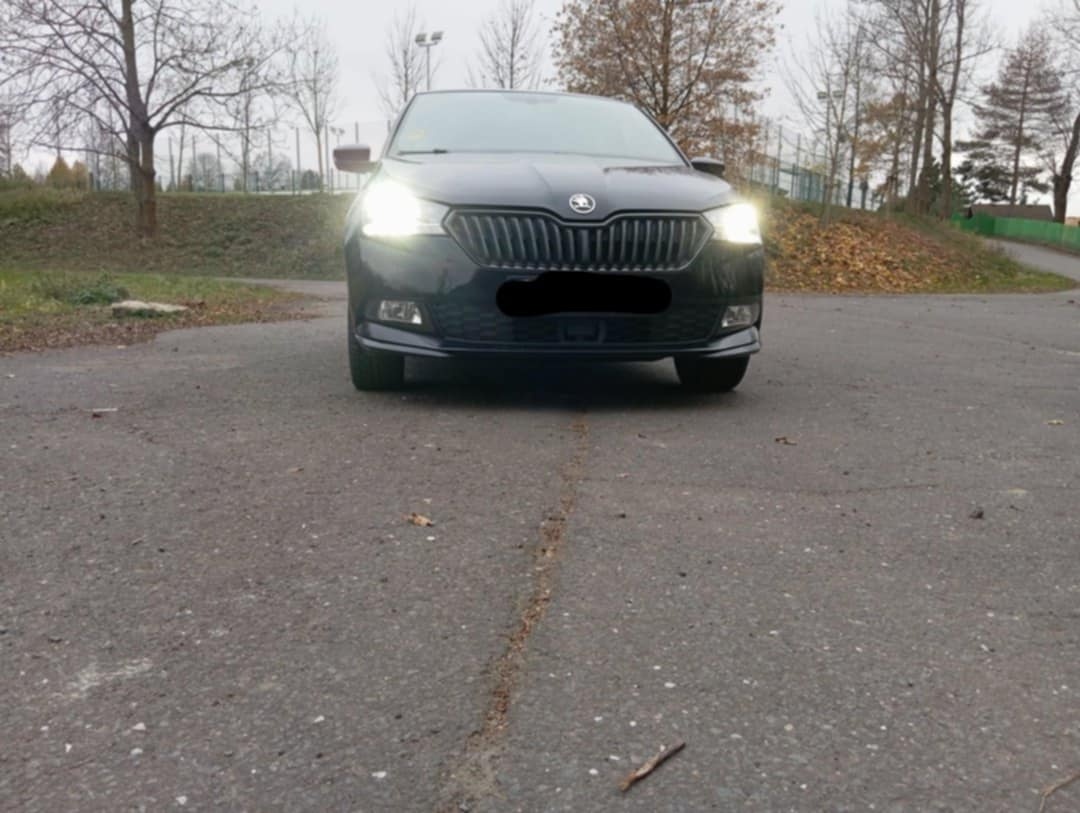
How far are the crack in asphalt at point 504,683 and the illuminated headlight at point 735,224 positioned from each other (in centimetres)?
183

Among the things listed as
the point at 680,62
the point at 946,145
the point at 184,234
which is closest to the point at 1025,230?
the point at 946,145

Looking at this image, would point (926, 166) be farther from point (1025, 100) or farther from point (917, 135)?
point (1025, 100)

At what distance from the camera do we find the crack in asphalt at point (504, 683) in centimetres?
157

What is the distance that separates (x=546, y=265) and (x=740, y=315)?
1.00 metres

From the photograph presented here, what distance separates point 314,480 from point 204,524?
1.61 feet

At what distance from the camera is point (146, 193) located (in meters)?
23.9

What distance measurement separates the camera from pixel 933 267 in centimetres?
2053

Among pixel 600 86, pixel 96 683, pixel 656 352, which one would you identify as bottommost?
pixel 96 683

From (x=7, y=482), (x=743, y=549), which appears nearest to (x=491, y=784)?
(x=743, y=549)

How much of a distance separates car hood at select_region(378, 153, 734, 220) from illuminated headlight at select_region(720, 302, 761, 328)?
47 cm

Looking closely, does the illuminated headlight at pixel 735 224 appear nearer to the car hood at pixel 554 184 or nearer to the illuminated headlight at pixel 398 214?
the car hood at pixel 554 184

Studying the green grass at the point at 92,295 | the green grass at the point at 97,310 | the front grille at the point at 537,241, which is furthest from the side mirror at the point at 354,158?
the green grass at the point at 92,295

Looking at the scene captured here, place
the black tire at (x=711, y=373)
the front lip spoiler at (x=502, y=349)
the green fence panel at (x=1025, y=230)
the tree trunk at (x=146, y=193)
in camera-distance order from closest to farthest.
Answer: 1. the front lip spoiler at (x=502, y=349)
2. the black tire at (x=711, y=373)
3. the tree trunk at (x=146, y=193)
4. the green fence panel at (x=1025, y=230)

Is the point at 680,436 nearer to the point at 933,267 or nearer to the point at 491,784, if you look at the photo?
the point at 491,784
